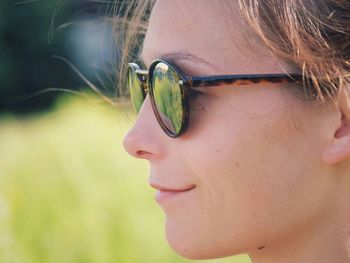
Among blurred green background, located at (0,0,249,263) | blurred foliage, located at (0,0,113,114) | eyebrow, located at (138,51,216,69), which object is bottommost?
blurred foliage, located at (0,0,113,114)

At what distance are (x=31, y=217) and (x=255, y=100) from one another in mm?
2800

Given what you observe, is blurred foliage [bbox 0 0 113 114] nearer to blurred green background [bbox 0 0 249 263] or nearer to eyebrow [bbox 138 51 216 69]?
blurred green background [bbox 0 0 249 263]

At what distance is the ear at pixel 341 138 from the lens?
92.4 inches

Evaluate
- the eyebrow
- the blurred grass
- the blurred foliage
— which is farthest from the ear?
the blurred foliage

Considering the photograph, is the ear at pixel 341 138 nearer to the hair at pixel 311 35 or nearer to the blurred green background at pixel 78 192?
the hair at pixel 311 35

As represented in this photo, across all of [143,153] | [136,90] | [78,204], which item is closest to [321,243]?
[143,153]

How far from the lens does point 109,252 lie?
465 cm

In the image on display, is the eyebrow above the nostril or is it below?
above

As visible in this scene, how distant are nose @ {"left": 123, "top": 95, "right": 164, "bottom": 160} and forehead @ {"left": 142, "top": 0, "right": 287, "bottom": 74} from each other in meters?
0.20

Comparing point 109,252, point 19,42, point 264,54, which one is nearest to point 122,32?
point 264,54

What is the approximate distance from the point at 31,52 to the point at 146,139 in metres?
13.7

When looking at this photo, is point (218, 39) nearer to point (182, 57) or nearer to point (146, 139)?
point (182, 57)

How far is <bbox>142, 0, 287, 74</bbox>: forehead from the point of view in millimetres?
2361

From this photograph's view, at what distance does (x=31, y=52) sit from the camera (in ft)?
52.2
